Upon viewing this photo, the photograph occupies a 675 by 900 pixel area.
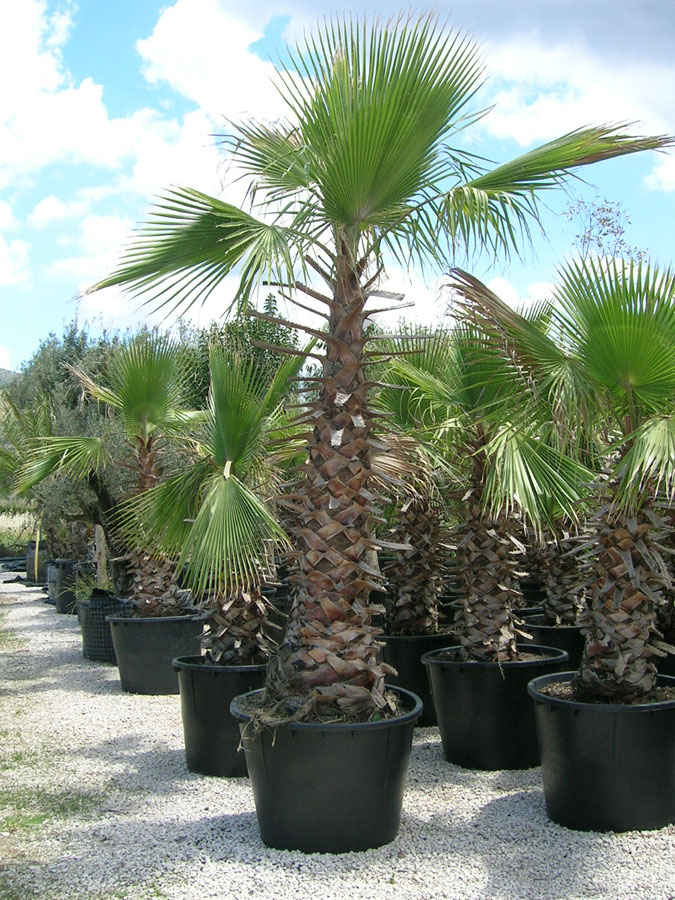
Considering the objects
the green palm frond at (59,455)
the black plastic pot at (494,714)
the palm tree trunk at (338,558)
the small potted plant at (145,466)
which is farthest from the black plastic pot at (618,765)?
the green palm frond at (59,455)

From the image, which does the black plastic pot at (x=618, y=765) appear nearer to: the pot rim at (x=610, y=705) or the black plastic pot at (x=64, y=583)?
the pot rim at (x=610, y=705)

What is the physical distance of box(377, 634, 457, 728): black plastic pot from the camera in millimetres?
6961

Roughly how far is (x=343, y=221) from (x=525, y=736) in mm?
3565

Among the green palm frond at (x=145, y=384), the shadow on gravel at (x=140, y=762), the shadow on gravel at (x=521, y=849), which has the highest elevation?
the green palm frond at (x=145, y=384)

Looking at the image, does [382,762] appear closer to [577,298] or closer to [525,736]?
[525,736]

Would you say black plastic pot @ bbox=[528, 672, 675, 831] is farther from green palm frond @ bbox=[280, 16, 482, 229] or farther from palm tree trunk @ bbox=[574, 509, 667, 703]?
green palm frond @ bbox=[280, 16, 482, 229]

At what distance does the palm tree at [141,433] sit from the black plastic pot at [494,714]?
9.87ft

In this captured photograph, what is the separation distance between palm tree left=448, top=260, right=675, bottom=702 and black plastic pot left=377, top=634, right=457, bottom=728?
89.1 inches

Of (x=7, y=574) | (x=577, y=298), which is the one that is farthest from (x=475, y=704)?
(x=7, y=574)

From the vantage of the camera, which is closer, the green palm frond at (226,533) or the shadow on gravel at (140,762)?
the green palm frond at (226,533)

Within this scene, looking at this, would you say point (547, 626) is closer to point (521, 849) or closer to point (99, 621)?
point (521, 849)

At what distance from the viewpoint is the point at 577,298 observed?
447 centimetres

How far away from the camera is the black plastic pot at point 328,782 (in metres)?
4.20

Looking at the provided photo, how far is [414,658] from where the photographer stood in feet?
23.1
